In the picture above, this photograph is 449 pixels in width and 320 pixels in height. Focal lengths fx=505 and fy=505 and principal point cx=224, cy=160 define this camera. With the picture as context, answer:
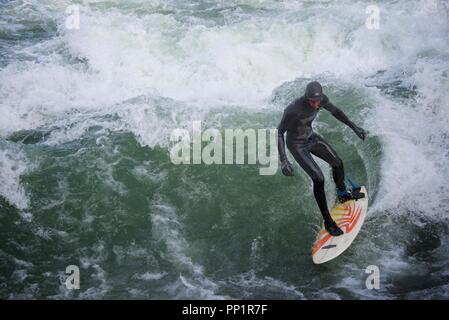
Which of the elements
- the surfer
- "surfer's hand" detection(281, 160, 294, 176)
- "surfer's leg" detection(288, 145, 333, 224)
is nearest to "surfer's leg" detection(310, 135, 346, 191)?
the surfer

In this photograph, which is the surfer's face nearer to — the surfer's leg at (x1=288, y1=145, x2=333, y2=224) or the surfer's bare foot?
the surfer's leg at (x1=288, y1=145, x2=333, y2=224)

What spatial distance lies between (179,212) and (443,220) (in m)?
3.38

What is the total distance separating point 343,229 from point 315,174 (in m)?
0.86

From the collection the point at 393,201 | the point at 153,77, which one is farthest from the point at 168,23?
the point at 393,201

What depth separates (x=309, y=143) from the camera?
20.1 ft

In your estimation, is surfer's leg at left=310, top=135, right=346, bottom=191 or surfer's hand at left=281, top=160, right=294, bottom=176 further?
surfer's leg at left=310, top=135, right=346, bottom=191

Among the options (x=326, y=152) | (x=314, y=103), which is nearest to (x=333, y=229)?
(x=326, y=152)

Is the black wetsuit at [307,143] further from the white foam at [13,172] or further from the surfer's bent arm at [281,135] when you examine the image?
the white foam at [13,172]

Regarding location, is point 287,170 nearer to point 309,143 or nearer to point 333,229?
point 309,143

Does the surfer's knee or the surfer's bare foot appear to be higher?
the surfer's knee

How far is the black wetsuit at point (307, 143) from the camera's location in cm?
585

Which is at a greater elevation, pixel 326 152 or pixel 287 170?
pixel 326 152

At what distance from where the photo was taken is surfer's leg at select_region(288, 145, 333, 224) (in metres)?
5.82
